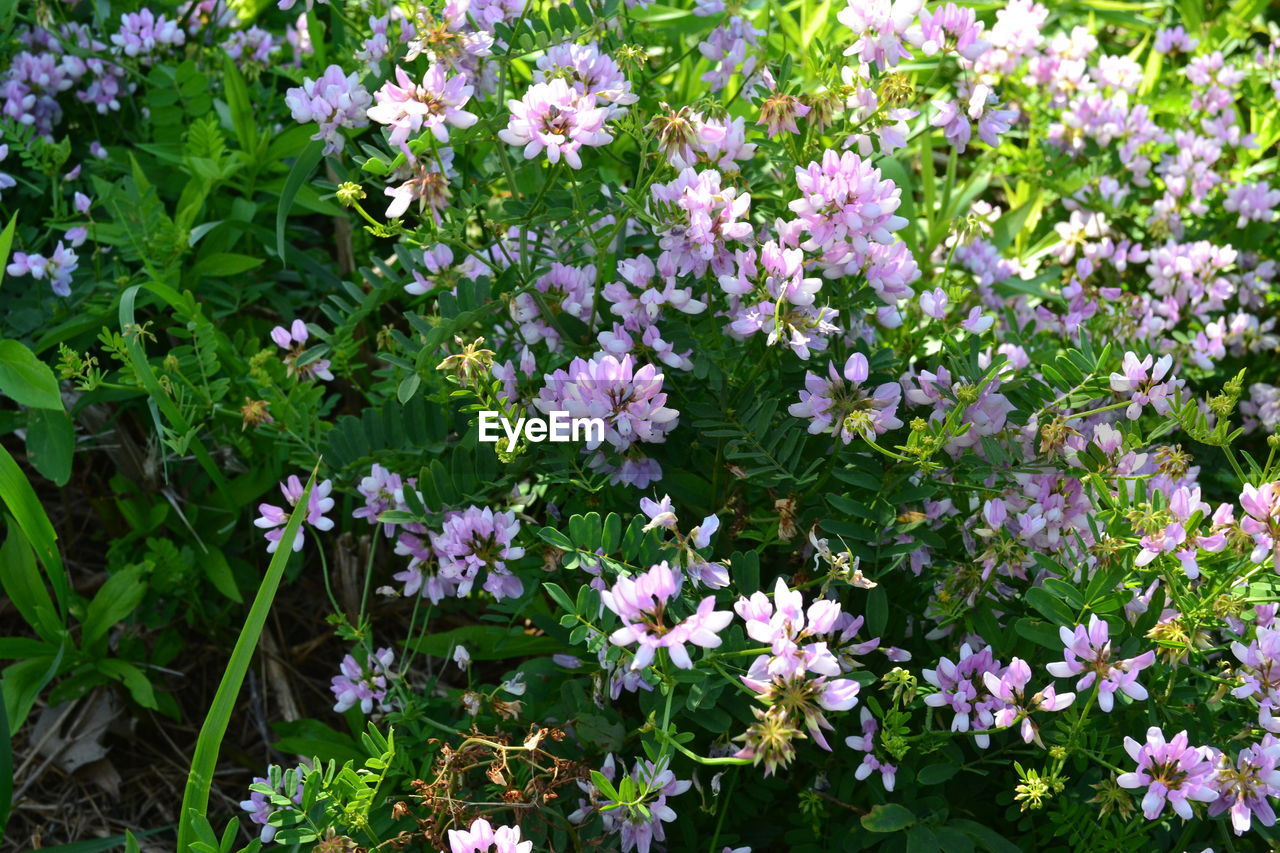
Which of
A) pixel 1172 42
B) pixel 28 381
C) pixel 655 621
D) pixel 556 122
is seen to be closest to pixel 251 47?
pixel 28 381

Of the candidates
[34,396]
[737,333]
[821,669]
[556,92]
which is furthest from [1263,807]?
[34,396]

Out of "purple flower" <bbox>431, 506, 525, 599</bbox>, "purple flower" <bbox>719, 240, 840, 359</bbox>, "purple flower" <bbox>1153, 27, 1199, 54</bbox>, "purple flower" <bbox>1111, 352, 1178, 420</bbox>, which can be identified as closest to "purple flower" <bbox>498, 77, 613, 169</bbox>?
"purple flower" <bbox>719, 240, 840, 359</bbox>

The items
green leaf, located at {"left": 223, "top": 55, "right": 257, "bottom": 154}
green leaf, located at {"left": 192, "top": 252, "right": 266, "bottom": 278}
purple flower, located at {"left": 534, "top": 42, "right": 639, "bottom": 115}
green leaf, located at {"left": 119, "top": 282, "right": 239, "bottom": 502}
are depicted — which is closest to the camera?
purple flower, located at {"left": 534, "top": 42, "right": 639, "bottom": 115}

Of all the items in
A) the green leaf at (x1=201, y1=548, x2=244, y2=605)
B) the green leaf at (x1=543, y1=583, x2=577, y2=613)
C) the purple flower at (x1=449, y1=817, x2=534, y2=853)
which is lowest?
the green leaf at (x1=201, y1=548, x2=244, y2=605)

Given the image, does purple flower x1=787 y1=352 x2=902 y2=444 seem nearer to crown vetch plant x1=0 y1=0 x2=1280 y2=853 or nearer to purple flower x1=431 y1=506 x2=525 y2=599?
crown vetch plant x1=0 y1=0 x2=1280 y2=853

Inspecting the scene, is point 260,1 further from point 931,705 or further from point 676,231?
point 931,705

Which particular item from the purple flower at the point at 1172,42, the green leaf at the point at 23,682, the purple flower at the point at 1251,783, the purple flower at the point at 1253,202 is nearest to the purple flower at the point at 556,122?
the purple flower at the point at 1251,783

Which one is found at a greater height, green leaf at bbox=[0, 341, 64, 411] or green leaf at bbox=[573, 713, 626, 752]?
green leaf at bbox=[0, 341, 64, 411]
